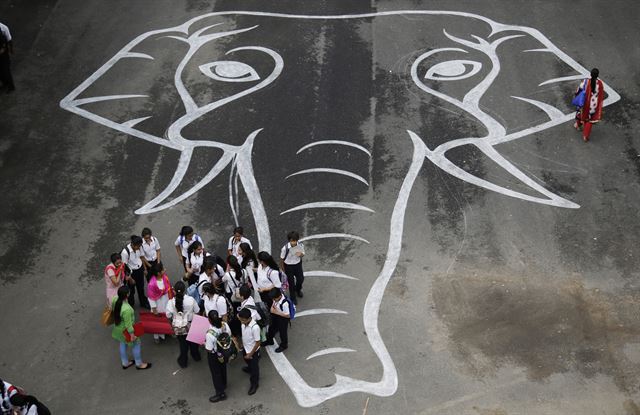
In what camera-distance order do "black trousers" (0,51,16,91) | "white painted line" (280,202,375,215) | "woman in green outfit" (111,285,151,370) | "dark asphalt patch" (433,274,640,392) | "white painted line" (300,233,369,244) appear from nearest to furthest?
"woman in green outfit" (111,285,151,370), "dark asphalt patch" (433,274,640,392), "white painted line" (300,233,369,244), "white painted line" (280,202,375,215), "black trousers" (0,51,16,91)

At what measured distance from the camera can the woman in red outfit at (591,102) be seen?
17.6 m

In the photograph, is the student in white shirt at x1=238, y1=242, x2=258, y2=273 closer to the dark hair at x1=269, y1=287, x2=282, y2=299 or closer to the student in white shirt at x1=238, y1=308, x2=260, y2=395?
the dark hair at x1=269, y1=287, x2=282, y2=299

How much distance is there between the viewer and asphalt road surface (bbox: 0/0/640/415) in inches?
532

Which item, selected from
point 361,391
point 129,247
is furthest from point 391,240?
point 129,247

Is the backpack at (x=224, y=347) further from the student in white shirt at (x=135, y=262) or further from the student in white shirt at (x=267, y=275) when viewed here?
the student in white shirt at (x=135, y=262)

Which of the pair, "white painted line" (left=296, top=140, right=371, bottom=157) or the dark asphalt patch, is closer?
the dark asphalt patch

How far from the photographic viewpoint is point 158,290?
44.9 ft

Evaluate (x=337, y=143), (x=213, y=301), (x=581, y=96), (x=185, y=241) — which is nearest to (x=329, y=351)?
(x=213, y=301)

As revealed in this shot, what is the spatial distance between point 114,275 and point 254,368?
2.65m

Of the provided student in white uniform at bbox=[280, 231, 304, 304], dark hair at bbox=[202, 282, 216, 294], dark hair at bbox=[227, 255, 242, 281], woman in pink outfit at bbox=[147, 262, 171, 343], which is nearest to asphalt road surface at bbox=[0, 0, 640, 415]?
student in white uniform at bbox=[280, 231, 304, 304]

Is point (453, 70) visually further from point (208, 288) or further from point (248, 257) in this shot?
point (208, 288)

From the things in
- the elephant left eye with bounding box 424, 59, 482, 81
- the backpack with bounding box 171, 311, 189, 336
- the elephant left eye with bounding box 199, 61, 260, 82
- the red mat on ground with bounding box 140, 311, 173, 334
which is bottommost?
the red mat on ground with bounding box 140, 311, 173, 334

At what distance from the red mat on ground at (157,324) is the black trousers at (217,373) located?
123 cm

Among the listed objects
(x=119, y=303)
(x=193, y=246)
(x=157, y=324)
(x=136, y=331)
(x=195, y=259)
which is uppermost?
(x=119, y=303)
